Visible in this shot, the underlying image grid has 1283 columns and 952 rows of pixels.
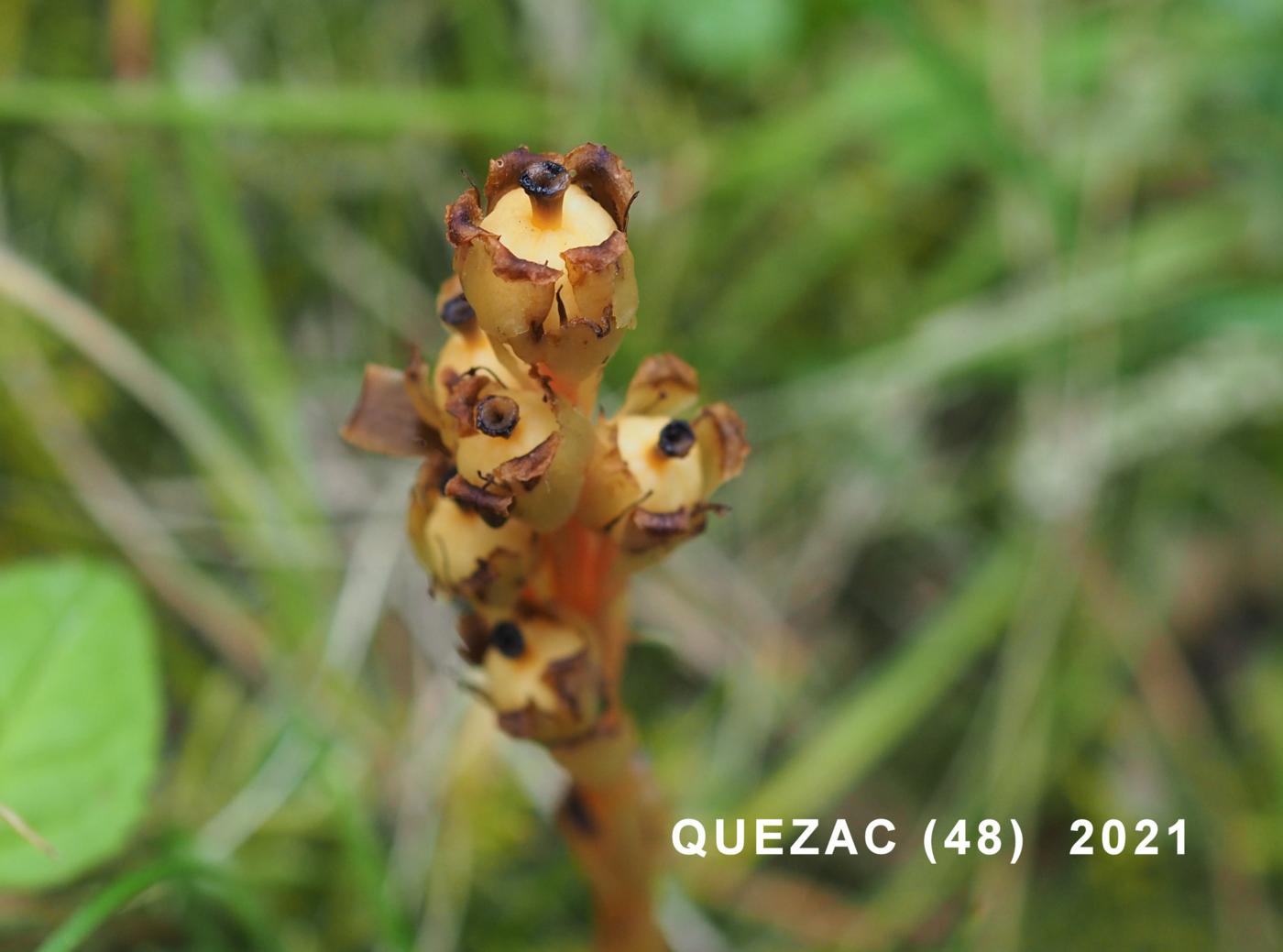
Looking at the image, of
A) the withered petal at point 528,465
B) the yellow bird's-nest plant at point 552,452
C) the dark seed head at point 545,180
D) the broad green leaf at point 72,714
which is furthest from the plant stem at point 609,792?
the broad green leaf at point 72,714

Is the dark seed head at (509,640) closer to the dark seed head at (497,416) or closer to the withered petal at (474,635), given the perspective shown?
the withered petal at (474,635)

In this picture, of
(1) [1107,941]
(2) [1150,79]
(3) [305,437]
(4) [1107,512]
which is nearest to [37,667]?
(3) [305,437]

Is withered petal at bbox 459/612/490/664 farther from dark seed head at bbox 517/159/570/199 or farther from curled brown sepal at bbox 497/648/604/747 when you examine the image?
dark seed head at bbox 517/159/570/199

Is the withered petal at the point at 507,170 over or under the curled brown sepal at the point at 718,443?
over

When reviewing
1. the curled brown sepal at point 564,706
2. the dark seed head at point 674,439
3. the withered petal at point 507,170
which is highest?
the withered petal at point 507,170

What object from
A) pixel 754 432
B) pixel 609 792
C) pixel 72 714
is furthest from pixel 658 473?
pixel 754 432

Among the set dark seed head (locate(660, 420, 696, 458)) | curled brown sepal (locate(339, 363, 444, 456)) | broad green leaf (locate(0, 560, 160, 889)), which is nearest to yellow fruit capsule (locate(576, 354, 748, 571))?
dark seed head (locate(660, 420, 696, 458))
